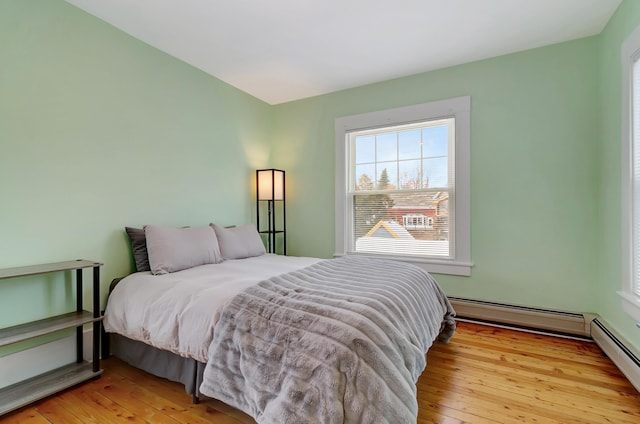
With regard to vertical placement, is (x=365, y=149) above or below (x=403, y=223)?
above

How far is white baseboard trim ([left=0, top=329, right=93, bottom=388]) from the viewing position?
6.02 ft

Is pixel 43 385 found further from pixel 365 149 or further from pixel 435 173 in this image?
pixel 435 173

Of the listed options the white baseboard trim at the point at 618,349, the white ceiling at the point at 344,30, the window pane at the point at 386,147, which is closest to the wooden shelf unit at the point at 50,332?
the white ceiling at the point at 344,30

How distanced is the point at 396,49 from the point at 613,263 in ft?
8.10

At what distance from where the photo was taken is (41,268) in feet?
6.03

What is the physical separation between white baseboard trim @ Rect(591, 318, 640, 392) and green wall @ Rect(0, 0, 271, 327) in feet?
11.5

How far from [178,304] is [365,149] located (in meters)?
2.68

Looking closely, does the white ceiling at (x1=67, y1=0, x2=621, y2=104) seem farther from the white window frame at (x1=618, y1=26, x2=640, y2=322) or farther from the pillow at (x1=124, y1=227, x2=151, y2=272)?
the pillow at (x1=124, y1=227, x2=151, y2=272)

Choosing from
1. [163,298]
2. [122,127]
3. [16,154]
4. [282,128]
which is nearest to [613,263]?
[163,298]

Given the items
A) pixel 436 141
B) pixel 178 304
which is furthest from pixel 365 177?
pixel 178 304

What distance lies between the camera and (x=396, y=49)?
2.78 metres

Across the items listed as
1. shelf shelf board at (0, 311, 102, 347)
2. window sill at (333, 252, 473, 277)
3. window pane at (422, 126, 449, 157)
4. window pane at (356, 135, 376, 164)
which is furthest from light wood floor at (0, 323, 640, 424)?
window pane at (356, 135, 376, 164)

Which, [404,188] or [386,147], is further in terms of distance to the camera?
[386,147]

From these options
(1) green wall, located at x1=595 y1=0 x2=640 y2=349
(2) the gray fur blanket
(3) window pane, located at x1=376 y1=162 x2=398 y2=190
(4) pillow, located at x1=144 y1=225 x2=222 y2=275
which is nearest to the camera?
(2) the gray fur blanket
